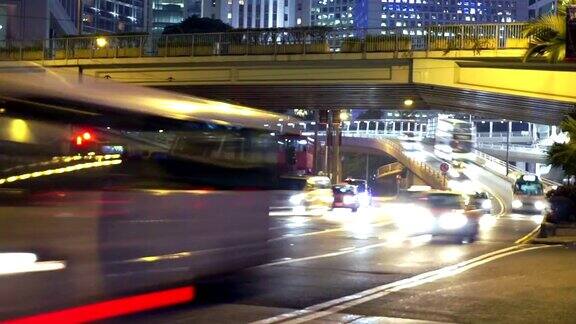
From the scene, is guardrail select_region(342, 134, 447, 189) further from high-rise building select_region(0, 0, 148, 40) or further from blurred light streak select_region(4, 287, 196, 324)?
blurred light streak select_region(4, 287, 196, 324)

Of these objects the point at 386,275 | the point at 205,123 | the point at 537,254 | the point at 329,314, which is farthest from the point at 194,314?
the point at 537,254

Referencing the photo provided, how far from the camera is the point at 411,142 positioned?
350 feet

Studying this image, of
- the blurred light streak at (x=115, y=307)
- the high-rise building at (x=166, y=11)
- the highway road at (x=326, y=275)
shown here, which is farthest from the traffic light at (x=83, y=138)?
the high-rise building at (x=166, y=11)

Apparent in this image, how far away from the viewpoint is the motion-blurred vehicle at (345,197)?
4150cm

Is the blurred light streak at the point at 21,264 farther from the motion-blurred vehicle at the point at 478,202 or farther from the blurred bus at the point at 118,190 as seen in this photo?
the motion-blurred vehicle at the point at 478,202

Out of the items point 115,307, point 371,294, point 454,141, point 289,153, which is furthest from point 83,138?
point 454,141

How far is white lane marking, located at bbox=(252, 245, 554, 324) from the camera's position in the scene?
10656mm

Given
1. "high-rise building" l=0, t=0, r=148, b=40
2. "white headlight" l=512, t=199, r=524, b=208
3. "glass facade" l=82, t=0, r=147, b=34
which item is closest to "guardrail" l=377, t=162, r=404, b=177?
"high-rise building" l=0, t=0, r=148, b=40

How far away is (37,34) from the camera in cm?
6178

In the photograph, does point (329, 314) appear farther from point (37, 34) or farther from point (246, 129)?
point (37, 34)

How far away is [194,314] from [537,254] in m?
12.3

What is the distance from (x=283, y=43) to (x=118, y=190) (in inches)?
1316

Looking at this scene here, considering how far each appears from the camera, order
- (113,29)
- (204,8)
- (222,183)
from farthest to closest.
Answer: (204,8) → (113,29) → (222,183)

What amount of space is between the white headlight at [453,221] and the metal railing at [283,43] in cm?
1365
